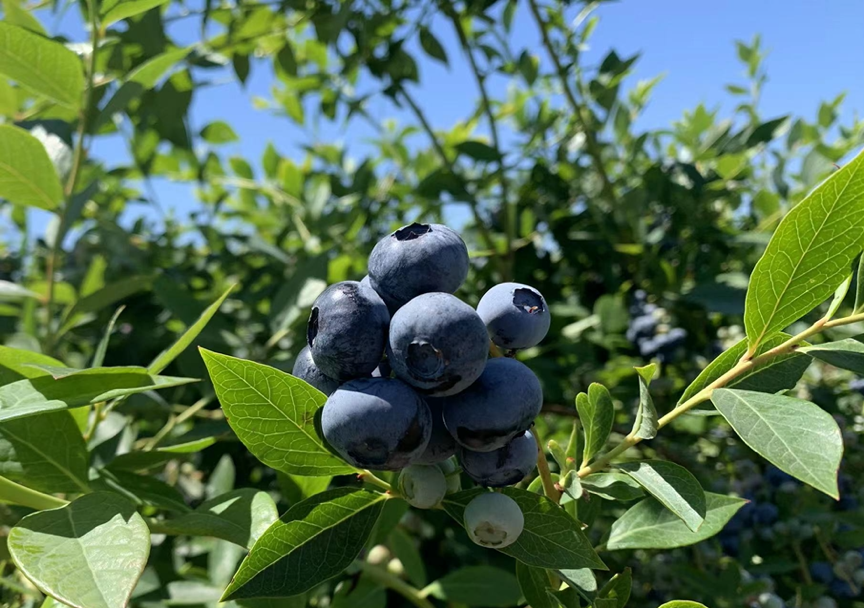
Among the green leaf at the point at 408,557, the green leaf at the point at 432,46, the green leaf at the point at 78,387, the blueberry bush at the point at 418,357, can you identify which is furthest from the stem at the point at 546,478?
the green leaf at the point at 432,46

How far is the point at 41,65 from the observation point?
4.09ft

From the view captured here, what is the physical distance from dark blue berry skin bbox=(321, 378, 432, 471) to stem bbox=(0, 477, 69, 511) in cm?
41

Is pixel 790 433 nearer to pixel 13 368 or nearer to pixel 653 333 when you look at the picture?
pixel 13 368

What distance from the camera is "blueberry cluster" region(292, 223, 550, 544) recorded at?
25.5 inches

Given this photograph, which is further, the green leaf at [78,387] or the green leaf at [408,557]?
the green leaf at [408,557]

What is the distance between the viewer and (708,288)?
170cm

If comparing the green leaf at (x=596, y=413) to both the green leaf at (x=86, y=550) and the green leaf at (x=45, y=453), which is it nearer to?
the green leaf at (x=86, y=550)

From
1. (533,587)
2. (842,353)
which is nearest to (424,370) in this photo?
(533,587)

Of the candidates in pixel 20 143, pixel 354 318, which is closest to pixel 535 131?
pixel 20 143

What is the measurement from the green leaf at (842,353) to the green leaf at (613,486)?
238 millimetres

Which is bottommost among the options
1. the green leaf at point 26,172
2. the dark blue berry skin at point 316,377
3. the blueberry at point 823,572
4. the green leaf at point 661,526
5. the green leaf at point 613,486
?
the blueberry at point 823,572

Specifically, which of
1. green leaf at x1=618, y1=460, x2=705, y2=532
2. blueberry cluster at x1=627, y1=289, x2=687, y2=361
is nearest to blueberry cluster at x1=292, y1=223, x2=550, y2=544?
green leaf at x1=618, y1=460, x2=705, y2=532

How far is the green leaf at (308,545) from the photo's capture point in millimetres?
681

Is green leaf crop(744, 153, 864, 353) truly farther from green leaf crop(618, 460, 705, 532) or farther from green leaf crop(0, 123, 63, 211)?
green leaf crop(0, 123, 63, 211)
